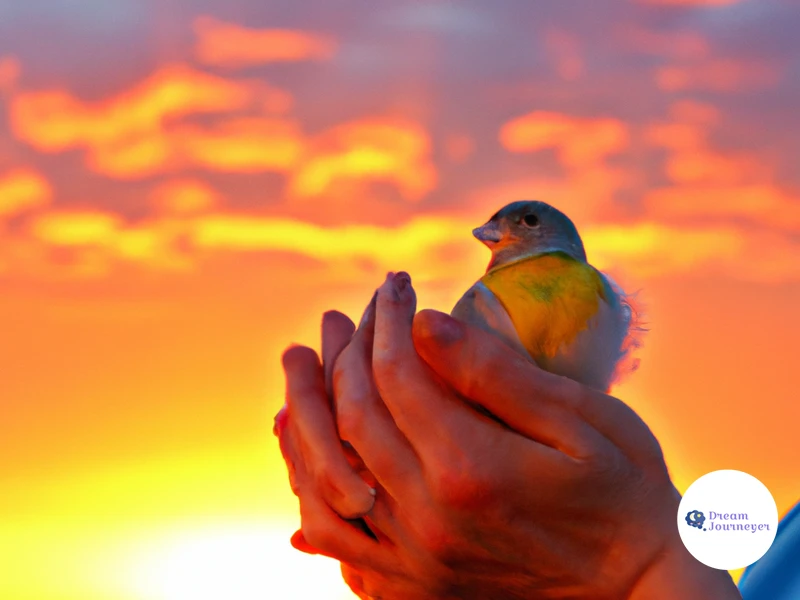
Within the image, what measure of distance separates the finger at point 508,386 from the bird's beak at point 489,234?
0.78 metres

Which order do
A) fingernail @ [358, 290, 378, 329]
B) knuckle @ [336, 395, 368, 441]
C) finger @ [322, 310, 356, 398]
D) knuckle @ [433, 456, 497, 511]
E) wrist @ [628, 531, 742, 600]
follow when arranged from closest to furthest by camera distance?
1. knuckle @ [433, 456, 497, 511]
2. wrist @ [628, 531, 742, 600]
3. knuckle @ [336, 395, 368, 441]
4. fingernail @ [358, 290, 378, 329]
5. finger @ [322, 310, 356, 398]

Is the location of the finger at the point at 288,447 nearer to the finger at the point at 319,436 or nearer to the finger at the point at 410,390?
the finger at the point at 319,436

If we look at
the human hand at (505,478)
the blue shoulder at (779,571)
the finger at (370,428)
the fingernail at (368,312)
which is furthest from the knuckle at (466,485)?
the blue shoulder at (779,571)

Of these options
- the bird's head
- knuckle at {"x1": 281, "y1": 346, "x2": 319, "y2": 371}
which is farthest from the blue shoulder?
knuckle at {"x1": 281, "y1": 346, "x2": 319, "y2": 371}

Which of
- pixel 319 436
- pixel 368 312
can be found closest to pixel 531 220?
pixel 368 312

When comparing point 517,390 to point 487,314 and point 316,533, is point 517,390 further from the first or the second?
point 316,533

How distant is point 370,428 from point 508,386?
1.31 feet

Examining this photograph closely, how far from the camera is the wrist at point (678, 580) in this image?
8.36 feet

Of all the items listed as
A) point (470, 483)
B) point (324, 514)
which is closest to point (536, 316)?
point (470, 483)

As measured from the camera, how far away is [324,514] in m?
2.81

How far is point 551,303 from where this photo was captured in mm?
2854

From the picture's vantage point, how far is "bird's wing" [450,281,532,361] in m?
2.79

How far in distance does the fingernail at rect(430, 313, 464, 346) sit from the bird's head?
0.67 m

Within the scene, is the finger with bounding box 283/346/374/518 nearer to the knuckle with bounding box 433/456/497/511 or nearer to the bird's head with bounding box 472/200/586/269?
the knuckle with bounding box 433/456/497/511
